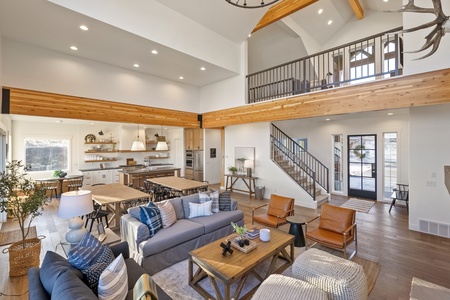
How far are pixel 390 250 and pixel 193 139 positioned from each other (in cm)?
779

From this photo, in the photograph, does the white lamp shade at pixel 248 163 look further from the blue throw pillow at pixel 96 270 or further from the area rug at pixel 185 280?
the blue throw pillow at pixel 96 270

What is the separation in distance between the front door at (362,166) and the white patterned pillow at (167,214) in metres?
6.67

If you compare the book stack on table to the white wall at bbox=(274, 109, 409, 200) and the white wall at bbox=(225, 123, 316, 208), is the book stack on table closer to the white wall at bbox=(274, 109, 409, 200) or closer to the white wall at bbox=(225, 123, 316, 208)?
the white wall at bbox=(225, 123, 316, 208)

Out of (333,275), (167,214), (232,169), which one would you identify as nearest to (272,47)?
(232,169)

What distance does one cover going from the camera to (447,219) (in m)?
4.01

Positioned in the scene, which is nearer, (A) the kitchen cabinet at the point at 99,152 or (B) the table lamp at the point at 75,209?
(B) the table lamp at the point at 75,209

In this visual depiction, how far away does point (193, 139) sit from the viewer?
9.50 m

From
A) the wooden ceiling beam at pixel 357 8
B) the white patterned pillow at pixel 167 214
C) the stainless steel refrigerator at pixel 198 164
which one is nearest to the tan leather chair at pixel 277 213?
the white patterned pillow at pixel 167 214

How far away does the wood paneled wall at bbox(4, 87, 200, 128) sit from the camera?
4668 millimetres

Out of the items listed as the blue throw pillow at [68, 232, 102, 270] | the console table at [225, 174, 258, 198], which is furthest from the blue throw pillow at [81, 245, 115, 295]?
the console table at [225, 174, 258, 198]

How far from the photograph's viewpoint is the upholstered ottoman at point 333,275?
201 centimetres

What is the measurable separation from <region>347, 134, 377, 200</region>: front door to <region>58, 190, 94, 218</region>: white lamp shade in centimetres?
799

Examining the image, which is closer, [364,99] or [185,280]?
[185,280]

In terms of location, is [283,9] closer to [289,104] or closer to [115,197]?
[289,104]
